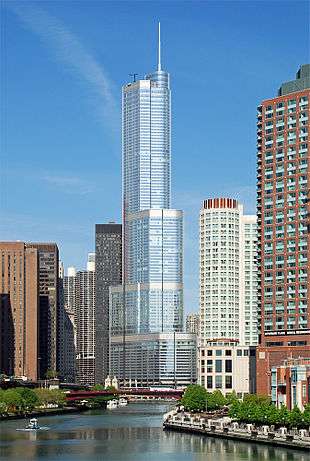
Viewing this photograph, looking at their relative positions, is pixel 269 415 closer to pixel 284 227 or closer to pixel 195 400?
pixel 195 400

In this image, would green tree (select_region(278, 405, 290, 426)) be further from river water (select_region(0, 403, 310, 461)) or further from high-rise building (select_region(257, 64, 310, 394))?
high-rise building (select_region(257, 64, 310, 394))

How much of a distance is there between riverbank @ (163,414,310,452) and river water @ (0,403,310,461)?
155 cm

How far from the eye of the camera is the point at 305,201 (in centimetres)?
18650

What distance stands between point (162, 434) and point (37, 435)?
1685 centimetres

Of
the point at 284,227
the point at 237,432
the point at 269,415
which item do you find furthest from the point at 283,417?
the point at 284,227

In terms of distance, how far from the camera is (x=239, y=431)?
5389 inches

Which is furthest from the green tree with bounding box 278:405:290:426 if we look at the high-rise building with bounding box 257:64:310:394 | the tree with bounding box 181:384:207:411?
the tree with bounding box 181:384:207:411

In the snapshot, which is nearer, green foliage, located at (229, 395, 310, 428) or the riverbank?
the riverbank

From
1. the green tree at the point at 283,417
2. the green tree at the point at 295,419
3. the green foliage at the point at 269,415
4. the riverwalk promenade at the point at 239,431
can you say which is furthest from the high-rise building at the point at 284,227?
the green tree at the point at 295,419

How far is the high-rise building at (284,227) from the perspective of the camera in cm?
18612

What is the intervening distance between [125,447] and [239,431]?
13.8m

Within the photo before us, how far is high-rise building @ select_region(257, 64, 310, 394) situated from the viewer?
18612 centimetres

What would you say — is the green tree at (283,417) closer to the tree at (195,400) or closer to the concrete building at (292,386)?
the concrete building at (292,386)

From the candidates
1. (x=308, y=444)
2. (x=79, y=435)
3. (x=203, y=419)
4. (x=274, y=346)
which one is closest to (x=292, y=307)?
(x=274, y=346)
